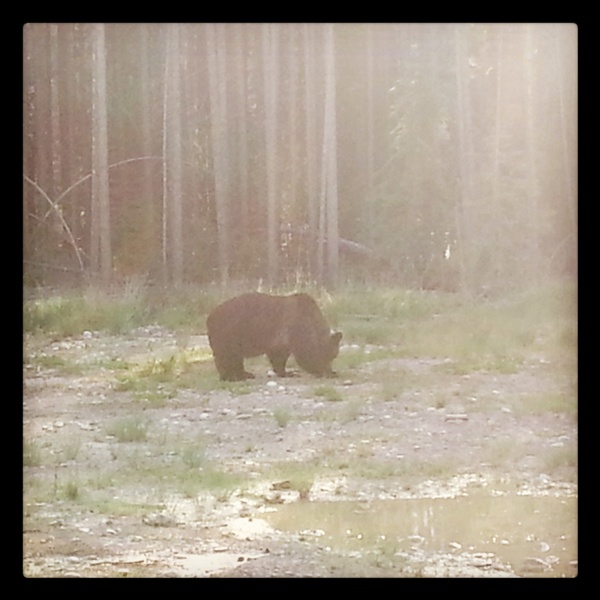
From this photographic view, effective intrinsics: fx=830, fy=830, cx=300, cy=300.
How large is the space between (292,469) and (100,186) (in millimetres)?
1210

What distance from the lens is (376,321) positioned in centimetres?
297

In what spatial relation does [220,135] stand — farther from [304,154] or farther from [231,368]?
[231,368]

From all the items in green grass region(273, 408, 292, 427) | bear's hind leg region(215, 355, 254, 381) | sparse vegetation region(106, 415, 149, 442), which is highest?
bear's hind leg region(215, 355, 254, 381)

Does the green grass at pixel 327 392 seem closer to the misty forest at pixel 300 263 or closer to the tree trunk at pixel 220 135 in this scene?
the misty forest at pixel 300 263

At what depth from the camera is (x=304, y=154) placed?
2986 millimetres

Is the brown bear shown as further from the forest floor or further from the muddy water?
the muddy water

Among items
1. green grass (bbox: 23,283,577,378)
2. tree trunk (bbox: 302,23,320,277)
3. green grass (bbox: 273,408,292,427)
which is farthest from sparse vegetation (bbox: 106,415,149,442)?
tree trunk (bbox: 302,23,320,277)

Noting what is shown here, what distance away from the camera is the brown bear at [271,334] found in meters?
2.95

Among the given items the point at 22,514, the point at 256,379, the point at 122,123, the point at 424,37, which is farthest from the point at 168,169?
the point at 22,514

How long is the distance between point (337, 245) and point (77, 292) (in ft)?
3.10

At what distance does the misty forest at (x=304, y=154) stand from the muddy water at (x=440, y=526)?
77cm

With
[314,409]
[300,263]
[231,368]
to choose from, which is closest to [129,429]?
[231,368]

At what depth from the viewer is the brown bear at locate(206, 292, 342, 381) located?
2.95 meters
